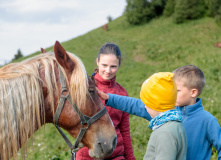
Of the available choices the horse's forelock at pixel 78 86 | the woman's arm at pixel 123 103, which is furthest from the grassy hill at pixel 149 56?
the woman's arm at pixel 123 103

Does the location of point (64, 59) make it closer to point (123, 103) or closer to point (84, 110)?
point (84, 110)

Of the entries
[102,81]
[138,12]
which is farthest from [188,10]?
[102,81]

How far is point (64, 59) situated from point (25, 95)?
1.49 feet

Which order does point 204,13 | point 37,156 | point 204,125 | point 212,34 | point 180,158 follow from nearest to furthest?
point 180,158 → point 204,125 → point 37,156 → point 212,34 → point 204,13

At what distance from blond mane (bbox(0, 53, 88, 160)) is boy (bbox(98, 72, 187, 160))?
61 cm

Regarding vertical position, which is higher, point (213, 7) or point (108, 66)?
point (213, 7)

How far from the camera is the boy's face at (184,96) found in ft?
8.05

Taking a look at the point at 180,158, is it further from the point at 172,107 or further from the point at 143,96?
the point at 143,96

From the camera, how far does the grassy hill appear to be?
19.1 ft

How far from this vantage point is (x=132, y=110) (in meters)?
2.69

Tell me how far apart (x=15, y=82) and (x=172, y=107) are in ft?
4.42

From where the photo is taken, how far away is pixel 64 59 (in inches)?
79.8

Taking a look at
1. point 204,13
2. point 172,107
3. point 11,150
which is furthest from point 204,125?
point 204,13

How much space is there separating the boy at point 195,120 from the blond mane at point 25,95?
1.10 m
